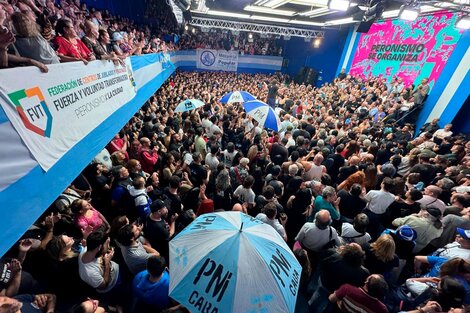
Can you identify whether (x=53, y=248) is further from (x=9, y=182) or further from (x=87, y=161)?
(x=87, y=161)

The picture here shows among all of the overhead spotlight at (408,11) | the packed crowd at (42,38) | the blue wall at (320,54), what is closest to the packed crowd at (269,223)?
the packed crowd at (42,38)

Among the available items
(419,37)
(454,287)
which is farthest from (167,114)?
(419,37)

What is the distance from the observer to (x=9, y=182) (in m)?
2.13

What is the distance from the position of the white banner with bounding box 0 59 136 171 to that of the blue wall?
62.0 feet

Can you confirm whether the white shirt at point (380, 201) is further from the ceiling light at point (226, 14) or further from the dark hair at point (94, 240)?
the ceiling light at point (226, 14)

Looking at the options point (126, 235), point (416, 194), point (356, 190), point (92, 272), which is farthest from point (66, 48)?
point (416, 194)

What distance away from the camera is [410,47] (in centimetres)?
1127

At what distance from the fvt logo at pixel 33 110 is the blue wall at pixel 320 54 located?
65.7 feet

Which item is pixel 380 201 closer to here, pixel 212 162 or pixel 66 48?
pixel 212 162

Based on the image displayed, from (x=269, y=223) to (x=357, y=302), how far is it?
1.28 meters

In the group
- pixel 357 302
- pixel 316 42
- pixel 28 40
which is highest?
pixel 316 42

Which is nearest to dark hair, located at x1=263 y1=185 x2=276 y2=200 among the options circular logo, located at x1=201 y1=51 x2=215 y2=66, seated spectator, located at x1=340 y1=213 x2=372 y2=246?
seated spectator, located at x1=340 y1=213 x2=372 y2=246

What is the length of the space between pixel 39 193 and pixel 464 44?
12939 mm

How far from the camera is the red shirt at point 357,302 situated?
2.10 meters
